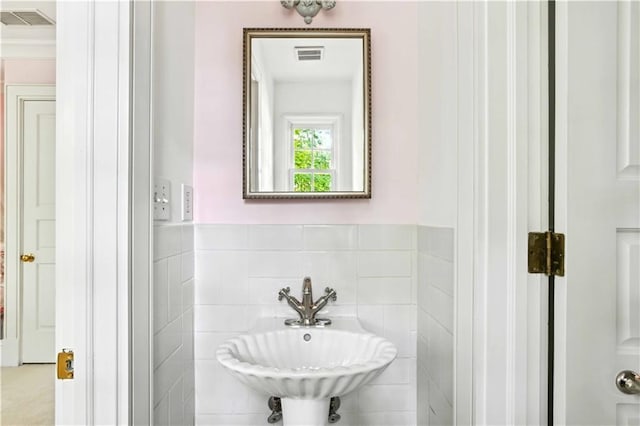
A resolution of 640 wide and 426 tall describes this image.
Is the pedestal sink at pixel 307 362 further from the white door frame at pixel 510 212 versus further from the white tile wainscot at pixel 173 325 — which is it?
the white door frame at pixel 510 212

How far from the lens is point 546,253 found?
1.03m

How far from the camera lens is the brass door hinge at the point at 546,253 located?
1.02 m

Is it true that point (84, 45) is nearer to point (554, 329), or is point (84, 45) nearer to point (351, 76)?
point (351, 76)

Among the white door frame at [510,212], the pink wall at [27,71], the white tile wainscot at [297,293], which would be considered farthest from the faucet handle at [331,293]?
the pink wall at [27,71]

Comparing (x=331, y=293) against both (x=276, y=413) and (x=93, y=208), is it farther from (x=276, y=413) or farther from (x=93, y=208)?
(x=93, y=208)

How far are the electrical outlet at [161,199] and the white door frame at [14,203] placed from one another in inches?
45.3

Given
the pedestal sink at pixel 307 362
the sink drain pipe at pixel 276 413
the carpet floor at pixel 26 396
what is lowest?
the carpet floor at pixel 26 396

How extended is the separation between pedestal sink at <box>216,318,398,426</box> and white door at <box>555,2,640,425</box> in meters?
0.47

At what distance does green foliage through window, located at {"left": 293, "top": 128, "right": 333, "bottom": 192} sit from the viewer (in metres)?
1.63

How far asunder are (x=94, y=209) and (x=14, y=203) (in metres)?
1.63

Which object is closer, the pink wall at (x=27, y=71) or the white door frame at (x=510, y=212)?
the white door frame at (x=510, y=212)

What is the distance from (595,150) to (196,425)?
1600mm

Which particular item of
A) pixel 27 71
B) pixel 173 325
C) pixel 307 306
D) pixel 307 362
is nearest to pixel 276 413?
pixel 307 362

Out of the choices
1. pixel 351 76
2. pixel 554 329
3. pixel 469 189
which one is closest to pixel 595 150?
pixel 469 189
